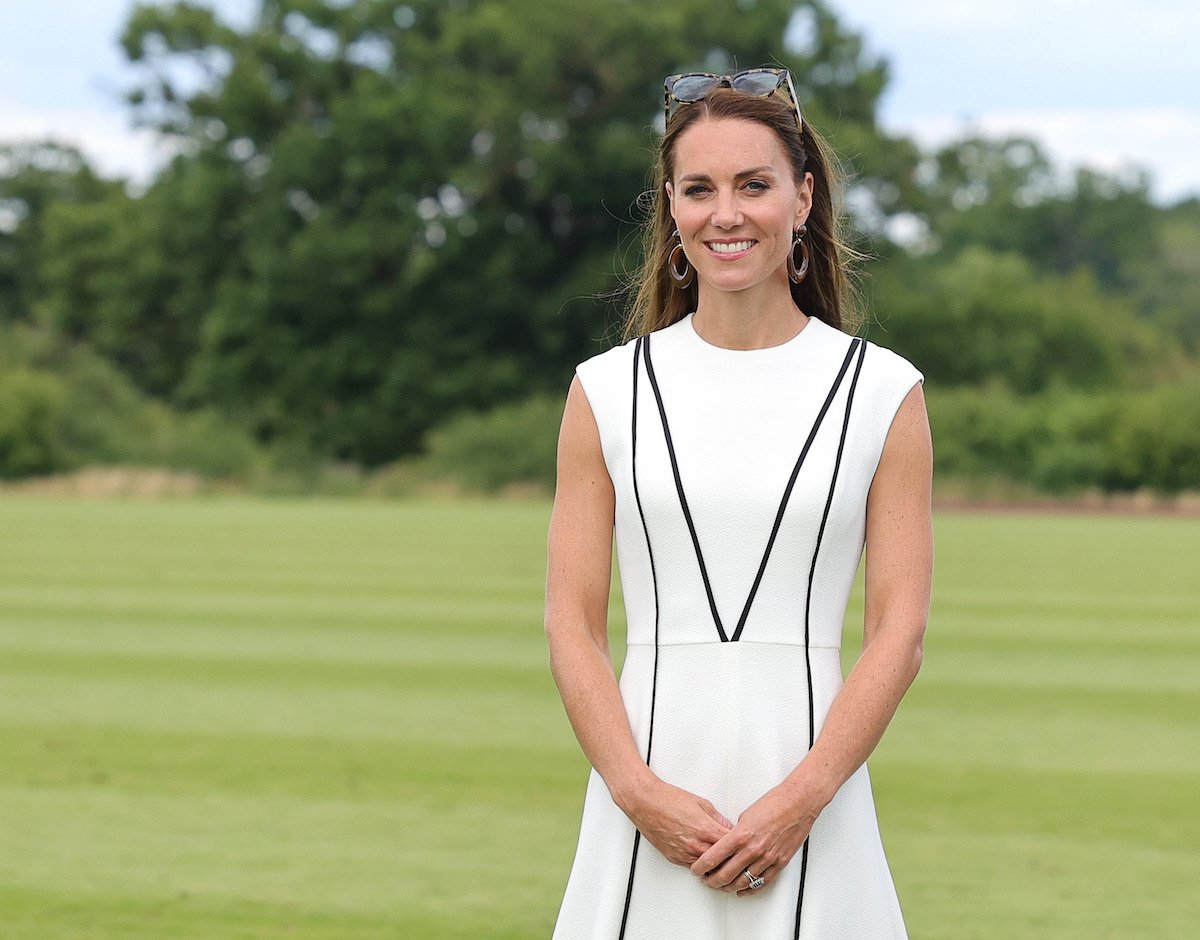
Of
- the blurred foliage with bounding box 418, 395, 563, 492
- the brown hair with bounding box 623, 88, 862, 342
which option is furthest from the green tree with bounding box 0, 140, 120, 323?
the brown hair with bounding box 623, 88, 862, 342

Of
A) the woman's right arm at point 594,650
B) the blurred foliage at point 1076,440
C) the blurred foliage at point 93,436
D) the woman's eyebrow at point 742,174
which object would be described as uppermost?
the woman's eyebrow at point 742,174

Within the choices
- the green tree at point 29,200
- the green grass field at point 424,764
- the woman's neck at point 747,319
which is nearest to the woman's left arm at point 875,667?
the woman's neck at point 747,319

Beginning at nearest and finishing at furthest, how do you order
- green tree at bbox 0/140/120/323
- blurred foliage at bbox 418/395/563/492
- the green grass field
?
the green grass field → blurred foliage at bbox 418/395/563/492 → green tree at bbox 0/140/120/323

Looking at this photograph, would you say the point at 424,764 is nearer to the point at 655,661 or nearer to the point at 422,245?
the point at 655,661

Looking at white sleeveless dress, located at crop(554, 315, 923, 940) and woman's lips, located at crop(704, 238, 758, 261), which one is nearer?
white sleeveless dress, located at crop(554, 315, 923, 940)

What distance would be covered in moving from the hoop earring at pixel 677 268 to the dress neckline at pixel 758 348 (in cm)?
13

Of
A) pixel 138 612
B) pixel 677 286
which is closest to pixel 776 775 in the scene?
pixel 677 286

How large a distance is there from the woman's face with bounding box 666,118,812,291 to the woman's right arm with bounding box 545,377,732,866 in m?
0.29

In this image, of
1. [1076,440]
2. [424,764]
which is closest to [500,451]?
[1076,440]

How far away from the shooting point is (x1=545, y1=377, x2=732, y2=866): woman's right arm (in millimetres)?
2799

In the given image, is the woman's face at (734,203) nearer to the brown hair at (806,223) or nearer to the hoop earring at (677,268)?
the brown hair at (806,223)

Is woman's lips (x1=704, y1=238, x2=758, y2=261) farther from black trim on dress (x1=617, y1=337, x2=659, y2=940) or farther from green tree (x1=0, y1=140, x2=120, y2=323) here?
green tree (x1=0, y1=140, x2=120, y2=323)

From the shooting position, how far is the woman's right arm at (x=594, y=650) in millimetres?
2799

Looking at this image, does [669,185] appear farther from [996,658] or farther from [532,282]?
[532,282]
